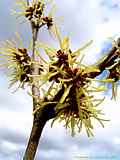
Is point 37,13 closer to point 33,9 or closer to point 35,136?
point 33,9

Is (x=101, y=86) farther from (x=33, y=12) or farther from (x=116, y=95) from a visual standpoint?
(x=33, y=12)

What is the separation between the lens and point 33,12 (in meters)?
2.82

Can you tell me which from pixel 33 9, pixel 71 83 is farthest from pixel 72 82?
pixel 33 9

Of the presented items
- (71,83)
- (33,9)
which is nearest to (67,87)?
(71,83)

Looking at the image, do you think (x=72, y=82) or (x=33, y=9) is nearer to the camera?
(x=72, y=82)

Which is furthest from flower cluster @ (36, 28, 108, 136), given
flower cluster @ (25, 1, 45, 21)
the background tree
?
flower cluster @ (25, 1, 45, 21)

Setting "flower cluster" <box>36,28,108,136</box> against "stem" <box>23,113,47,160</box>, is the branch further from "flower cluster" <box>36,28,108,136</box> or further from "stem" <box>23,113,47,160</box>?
Answer: "stem" <box>23,113,47,160</box>

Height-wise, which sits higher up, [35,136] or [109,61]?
[109,61]

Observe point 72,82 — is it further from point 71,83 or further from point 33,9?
point 33,9

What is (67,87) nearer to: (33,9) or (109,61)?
(109,61)

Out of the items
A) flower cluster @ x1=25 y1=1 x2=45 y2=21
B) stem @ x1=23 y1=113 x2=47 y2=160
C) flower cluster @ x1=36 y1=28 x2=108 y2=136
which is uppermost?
flower cluster @ x1=25 y1=1 x2=45 y2=21

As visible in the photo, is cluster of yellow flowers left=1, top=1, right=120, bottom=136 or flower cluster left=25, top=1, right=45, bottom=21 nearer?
cluster of yellow flowers left=1, top=1, right=120, bottom=136

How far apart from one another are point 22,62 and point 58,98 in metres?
0.54

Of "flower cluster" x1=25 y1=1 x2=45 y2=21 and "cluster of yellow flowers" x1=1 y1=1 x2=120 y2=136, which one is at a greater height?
"flower cluster" x1=25 y1=1 x2=45 y2=21
